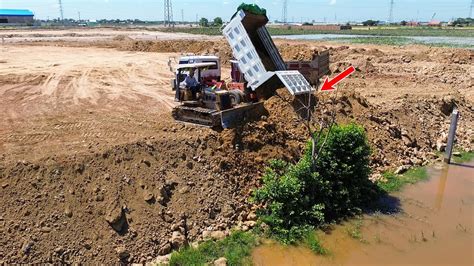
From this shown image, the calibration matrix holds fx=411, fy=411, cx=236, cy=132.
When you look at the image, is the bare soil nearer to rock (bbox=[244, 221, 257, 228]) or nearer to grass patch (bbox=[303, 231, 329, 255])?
rock (bbox=[244, 221, 257, 228])

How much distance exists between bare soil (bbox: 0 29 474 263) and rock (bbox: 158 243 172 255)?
2 cm

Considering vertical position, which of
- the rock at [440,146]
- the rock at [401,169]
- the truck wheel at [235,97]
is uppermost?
the truck wheel at [235,97]

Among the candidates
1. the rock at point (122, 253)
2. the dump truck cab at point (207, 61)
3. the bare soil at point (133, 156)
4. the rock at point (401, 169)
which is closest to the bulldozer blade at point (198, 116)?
the bare soil at point (133, 156)

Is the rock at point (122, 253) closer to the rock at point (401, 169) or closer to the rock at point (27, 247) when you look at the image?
the rock at point (27, 247)

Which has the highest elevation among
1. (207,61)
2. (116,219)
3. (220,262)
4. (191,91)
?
(207,61)

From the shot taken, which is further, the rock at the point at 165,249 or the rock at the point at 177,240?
the rock at the point at 177,240

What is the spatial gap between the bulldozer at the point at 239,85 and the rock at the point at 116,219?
3.99 metres

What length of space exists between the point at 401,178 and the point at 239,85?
19.7 feet

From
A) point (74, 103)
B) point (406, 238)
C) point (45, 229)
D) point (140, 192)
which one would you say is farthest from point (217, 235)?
point (74, 103)

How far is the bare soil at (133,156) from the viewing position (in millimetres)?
8586

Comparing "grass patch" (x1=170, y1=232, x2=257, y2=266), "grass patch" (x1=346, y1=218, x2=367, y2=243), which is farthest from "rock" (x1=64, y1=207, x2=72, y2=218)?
"grass patch" (x1=346, y1=218, x2=367, y2=243)

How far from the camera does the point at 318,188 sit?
10.4m

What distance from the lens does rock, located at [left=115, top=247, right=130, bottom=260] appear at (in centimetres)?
847

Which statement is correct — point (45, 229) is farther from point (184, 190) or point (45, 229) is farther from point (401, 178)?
point (401, 178)
